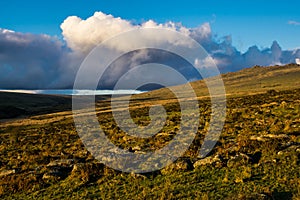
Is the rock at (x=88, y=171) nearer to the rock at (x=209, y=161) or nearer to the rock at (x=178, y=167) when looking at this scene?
the rock at (x=178, y=167)

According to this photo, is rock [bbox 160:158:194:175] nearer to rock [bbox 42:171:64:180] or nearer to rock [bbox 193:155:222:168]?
rock [bbox 193:155:222:168]

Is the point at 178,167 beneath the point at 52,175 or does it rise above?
above

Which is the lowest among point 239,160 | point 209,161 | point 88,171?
point 88,171

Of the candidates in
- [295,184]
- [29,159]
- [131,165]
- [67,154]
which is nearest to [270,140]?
[295,184]

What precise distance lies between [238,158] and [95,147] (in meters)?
15.2

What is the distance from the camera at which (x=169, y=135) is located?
100 feet

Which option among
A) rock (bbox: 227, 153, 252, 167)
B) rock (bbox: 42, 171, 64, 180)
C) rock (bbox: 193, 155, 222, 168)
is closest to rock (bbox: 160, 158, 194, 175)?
rock (bbox: 193, 155, 222, 168)

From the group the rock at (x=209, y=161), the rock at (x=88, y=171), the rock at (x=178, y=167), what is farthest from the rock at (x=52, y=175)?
the rock at (x=209, y=161)

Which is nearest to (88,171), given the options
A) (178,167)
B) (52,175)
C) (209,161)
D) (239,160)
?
(52,175)

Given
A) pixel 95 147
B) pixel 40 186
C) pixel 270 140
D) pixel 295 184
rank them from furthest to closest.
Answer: pixel 95 147
pixel 270 140
pixel 40 186
pixel 295 184

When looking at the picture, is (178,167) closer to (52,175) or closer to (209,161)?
(209,161)

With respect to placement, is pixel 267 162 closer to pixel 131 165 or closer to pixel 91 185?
pixel 131 165

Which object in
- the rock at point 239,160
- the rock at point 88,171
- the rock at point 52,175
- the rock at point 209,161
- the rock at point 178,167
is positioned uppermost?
the rock at point 239,160

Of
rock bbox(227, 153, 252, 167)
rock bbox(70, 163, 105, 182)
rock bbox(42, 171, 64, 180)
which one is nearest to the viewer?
rock bbox(227, 153, 252, 167)
